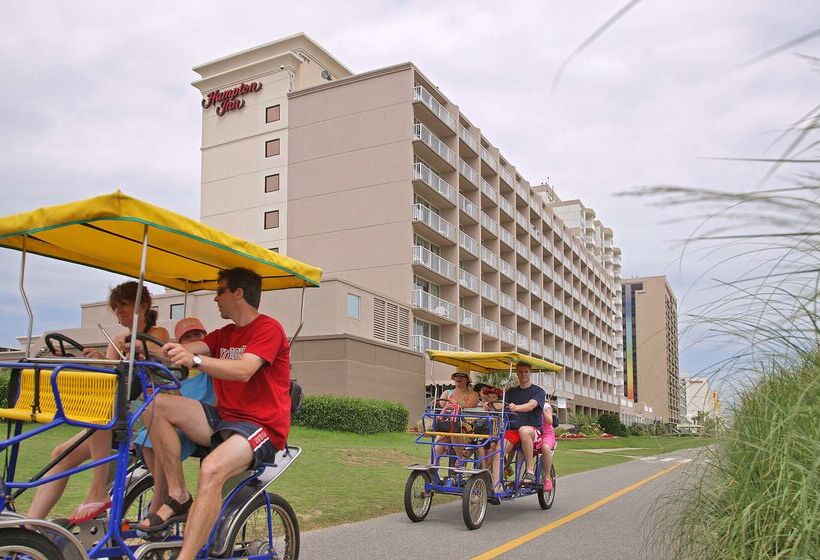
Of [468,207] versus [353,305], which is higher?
[468,207]

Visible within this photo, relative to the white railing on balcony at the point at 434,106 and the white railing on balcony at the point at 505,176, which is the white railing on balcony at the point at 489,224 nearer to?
the white railing on balcony at the point at 505,176

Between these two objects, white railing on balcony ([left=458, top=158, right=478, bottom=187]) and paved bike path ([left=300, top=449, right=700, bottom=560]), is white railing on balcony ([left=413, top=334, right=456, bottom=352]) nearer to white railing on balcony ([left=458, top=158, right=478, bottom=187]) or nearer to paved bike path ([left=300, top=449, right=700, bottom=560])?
white railing on balcony ([left=458, top=158, right=478, bottom=187])

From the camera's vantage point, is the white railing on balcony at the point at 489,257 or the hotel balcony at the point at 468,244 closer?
the hotel balcony at the point at 468,244

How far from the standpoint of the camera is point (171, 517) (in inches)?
203

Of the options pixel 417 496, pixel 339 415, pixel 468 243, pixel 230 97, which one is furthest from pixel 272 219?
pixel 417 496

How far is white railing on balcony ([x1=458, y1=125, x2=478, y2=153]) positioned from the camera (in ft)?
181

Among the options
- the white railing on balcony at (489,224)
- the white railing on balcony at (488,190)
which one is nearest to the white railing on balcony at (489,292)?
the white railing on balcony at (489,224)

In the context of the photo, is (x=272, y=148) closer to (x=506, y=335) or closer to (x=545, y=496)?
(x=506, y=335)

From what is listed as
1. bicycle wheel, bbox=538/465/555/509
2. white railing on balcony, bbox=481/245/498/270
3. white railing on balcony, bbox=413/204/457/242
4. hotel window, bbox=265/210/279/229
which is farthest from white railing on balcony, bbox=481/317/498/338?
bicycle wheel, bbox=538/465/555/509

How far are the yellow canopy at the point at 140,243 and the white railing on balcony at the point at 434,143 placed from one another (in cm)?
4216

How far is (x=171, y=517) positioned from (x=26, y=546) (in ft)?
4.41

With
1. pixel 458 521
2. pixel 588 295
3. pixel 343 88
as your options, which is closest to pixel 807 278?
pixel 458 521

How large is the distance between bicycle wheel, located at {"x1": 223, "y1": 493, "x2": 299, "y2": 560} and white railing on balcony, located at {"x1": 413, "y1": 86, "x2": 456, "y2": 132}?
44.2m

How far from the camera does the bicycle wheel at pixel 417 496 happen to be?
33.0ft
